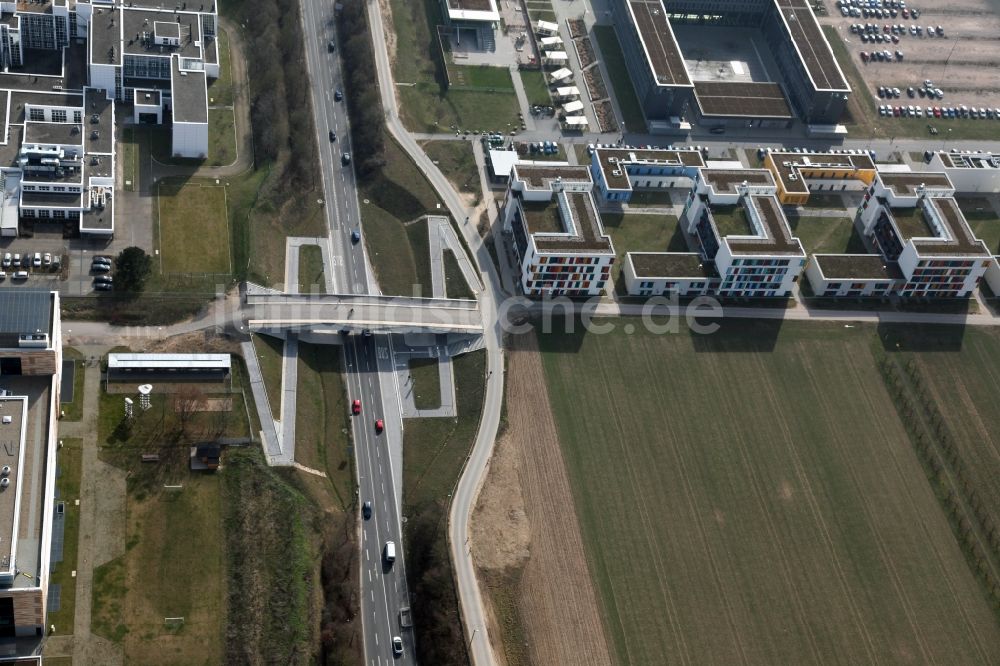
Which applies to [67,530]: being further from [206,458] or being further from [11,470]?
[206,458]

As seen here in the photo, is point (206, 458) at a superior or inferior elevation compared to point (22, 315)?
inferior

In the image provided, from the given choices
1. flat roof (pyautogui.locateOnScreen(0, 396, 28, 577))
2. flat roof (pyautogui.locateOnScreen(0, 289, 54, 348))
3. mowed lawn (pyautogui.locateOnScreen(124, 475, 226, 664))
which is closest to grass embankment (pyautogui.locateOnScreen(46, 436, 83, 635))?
mowed lawn (pyautogui.locateOnScreen(124, 475, 226, 664))

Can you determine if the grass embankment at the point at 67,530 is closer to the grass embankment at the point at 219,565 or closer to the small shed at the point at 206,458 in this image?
the grass embankment at the point at 219,565

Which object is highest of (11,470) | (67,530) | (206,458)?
(206,458)

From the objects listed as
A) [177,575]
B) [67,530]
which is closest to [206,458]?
[177,575]

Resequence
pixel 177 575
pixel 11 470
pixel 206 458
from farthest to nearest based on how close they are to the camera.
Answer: pixel 206 458 < pixel 177 575 < pixel 11 470
